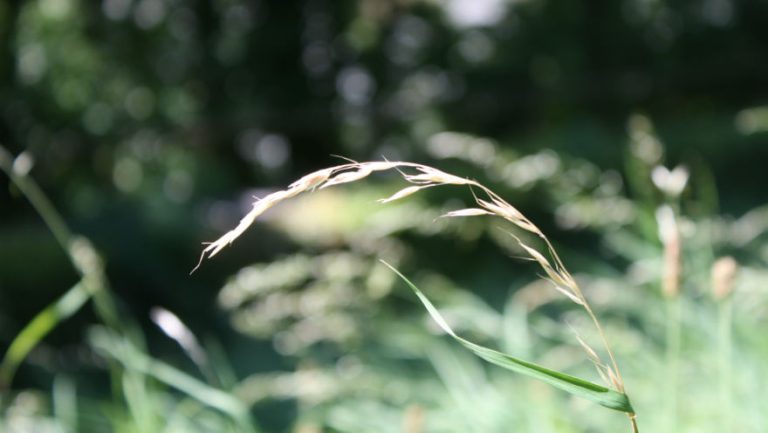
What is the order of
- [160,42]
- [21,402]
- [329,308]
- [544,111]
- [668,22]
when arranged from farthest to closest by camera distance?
[160,42], [544,111], [668,22], [329,308], [21,402]

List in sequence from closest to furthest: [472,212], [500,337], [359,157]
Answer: [472,212] < [500,337] < [359,157]

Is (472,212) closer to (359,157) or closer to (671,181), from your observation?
(671,181)

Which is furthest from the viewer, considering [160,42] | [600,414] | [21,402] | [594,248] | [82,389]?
[160,42]

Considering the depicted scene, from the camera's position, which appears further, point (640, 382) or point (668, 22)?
point (668, 22)

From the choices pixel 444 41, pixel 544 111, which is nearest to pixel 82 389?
pixel 544 111

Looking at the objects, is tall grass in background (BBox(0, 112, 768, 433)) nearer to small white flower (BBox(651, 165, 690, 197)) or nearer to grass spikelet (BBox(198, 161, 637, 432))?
small white flower (BBox(651, 165, 690, 197))

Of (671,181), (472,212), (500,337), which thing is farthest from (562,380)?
(500,337)

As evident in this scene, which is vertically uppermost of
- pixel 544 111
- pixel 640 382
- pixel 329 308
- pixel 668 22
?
pixel 329 308

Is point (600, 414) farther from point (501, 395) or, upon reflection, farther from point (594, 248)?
point (594, 248)

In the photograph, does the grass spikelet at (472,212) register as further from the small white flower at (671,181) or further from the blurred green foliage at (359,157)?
the small white flower at (671,181)
